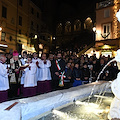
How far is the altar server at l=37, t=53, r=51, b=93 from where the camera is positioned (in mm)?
6739

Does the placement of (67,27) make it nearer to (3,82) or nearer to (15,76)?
(15,76)

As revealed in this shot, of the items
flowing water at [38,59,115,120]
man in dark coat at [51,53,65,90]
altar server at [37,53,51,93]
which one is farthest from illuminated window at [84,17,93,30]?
flowing water at [38,59,115,120]

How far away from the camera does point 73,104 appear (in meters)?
3.90

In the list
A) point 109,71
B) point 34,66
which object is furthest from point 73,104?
point 109,71

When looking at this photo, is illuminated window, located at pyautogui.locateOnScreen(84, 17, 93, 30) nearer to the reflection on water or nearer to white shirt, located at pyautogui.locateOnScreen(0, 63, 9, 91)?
white shirt, located at pyautogui.locateOnScreen(0, 63, 9, 91)

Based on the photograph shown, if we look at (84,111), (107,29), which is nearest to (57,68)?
(84,111)

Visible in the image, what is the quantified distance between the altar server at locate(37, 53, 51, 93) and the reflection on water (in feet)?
10.2

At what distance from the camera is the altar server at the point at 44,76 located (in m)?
6.74

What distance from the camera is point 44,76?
22.4 feet

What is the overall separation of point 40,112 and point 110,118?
147 cm

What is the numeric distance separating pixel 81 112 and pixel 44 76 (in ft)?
12.0

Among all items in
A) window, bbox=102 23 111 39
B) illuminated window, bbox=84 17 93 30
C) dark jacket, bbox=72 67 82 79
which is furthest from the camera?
illuminated window, bbox=84 17 93 30

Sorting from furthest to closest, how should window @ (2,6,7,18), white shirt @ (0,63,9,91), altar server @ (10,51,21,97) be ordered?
window @ (2,6,7,18) → altar server @ (10,51,21,97) → white shirt @ (0,63,9,91)

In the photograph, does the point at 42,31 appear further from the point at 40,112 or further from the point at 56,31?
the point at 40,112
